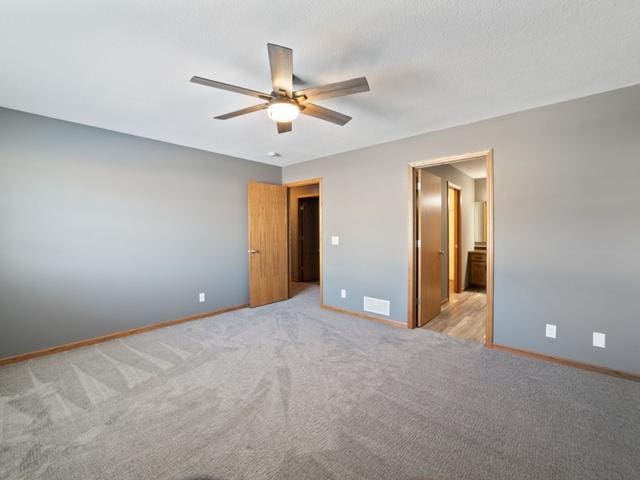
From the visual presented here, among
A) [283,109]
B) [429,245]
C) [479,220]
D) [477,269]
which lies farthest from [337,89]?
[479,220]

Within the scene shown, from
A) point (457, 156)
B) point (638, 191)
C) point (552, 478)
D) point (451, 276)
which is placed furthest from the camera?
point (451, 276)

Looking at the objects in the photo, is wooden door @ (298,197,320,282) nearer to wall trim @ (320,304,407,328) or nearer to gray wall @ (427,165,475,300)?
wall trim @ (320,304,407,328)

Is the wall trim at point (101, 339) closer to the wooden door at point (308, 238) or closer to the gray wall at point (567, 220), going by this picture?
the wooden door at point (308, 238)

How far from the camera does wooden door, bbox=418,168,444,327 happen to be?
3.76 metres

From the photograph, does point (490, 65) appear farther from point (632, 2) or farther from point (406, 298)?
point (406, 298)

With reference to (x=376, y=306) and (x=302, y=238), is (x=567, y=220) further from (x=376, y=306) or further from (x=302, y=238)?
(x=302, y=238)

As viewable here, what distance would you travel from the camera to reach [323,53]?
188cm

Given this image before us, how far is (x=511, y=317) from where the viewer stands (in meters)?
2.96

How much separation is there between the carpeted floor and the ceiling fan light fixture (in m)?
2.11

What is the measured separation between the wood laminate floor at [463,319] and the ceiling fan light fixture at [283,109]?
3108mm

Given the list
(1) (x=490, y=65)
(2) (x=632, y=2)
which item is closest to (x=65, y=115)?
(1) (x=490, y=65)

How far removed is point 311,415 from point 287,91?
7.27 ft

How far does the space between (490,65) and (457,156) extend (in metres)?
1.32

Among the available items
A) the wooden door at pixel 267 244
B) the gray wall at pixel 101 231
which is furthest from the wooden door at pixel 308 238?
the gray wall at pixel 101 231
